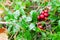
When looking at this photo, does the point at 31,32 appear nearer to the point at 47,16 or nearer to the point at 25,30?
the point at 25,30

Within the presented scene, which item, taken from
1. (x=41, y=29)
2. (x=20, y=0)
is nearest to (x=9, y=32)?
(x=41, y=29)

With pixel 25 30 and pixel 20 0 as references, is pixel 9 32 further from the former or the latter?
pixel 20 0

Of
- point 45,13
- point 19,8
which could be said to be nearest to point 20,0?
point 19,8

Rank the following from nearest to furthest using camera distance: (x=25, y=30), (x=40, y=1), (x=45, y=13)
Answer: (x=25, y=30)
(x=45, y=13)
(x=40, y=1)

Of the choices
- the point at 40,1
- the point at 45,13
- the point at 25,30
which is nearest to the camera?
the point at 25,30

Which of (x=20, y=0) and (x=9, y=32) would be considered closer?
(x=9, y=32)

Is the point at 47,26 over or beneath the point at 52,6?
beneath
